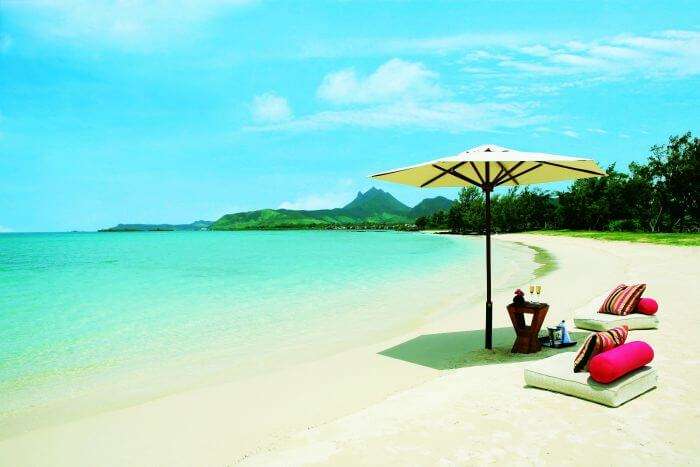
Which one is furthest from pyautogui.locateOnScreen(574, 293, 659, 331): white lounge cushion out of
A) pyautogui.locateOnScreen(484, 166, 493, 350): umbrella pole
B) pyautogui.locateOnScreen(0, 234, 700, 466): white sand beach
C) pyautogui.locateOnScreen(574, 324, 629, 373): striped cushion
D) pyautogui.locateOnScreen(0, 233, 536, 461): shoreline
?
pyautogui.locateOnScreen(0, 233, 536, 461): shoreline

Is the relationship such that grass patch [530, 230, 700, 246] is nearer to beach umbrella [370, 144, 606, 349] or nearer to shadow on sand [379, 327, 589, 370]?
shadow on sand [379, 327, 589, 370]

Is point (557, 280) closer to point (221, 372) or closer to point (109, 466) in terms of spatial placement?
point (221, 372)

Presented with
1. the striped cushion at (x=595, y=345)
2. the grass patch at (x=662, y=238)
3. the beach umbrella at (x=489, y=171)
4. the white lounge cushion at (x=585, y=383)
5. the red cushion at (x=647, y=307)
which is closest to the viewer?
the white lounge cushion at (x=585, y=383)

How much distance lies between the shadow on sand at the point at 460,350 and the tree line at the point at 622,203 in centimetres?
5920

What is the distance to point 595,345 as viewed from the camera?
514 cm

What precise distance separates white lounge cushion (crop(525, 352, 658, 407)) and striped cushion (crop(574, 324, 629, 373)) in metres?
0.13

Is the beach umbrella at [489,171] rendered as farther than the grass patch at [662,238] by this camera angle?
No

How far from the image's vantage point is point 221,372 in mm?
7926

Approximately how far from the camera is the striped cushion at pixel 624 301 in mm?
8688

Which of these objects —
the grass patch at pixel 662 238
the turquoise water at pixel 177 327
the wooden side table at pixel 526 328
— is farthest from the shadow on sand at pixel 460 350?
the grass patch at pixel 662 238

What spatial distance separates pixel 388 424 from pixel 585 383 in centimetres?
228

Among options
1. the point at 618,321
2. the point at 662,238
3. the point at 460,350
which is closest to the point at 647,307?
the point at 618,321

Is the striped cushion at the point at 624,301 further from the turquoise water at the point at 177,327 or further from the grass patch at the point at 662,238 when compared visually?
the grass patch at the point at 662,238

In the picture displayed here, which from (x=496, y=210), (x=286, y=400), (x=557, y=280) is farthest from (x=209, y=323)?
(x=496, y=210)
